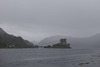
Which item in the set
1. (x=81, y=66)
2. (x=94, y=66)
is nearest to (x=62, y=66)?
(x=81, y=66)

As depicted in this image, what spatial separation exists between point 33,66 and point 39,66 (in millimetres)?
2077

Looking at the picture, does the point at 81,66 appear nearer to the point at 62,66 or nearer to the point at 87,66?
the point at 87,66

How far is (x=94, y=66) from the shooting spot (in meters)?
62.8

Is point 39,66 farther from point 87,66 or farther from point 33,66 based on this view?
point 87,66

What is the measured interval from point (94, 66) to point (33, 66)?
68.3ft

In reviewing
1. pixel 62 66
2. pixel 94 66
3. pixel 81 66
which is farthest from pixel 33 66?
pixel 94 66

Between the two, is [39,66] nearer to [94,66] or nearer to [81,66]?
[81,66]

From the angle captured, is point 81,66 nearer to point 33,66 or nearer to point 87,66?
point 87,66

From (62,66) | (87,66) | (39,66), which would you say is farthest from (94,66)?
(39,66)

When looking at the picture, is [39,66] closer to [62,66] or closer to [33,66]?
[33,66]

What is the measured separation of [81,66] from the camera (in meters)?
62.8

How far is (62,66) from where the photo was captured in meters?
64.0

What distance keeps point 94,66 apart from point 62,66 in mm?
10877

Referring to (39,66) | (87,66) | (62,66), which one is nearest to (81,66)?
(87,66)
